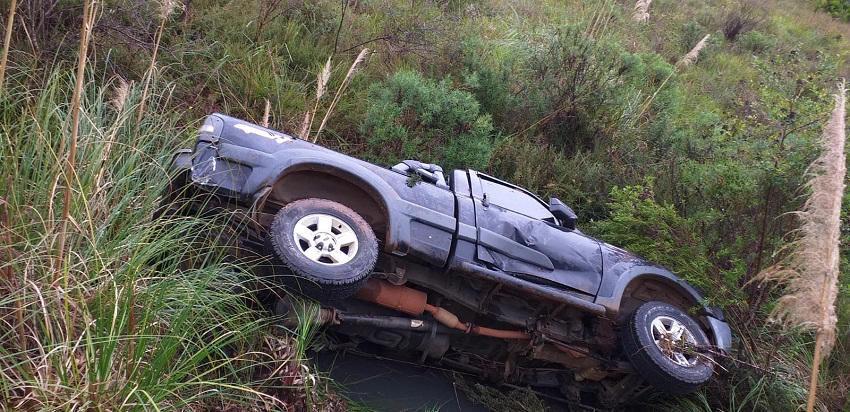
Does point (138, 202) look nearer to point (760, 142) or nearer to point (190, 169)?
point (190, 169)

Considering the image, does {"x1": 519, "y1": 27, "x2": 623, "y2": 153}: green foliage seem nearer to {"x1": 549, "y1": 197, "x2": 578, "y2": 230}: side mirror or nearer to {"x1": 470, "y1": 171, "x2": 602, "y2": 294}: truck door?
{"x1": 549, "y1": 197, "x2": 578, "y2": 230}: side mirror

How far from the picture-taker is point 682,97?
11.4 meters

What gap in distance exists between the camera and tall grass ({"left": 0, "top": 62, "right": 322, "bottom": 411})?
117 inches

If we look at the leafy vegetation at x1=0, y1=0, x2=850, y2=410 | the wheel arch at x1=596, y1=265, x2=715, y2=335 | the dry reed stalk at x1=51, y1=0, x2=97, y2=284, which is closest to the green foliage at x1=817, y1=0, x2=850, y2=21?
the leafy vegetation at x1=0, y1=0, x2=850, y2=410

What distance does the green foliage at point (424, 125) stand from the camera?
768 centimetres

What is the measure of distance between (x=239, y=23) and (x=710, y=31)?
1109cm

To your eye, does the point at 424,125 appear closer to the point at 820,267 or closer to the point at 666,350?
the point at 666,350

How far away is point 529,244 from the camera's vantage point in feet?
17.4

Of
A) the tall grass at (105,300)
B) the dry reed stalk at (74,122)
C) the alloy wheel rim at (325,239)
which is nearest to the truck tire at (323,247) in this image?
the alloy wheel rim at (325,239)

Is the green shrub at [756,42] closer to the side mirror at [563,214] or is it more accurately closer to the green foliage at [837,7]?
the green foliage at [837,7]

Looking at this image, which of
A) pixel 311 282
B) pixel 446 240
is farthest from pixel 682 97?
pixel 311 282

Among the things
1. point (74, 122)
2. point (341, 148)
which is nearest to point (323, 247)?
point (74, 122)

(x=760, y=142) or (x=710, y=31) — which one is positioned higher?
(x=760, y=142)

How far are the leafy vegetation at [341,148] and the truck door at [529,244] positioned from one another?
3.80 ft
